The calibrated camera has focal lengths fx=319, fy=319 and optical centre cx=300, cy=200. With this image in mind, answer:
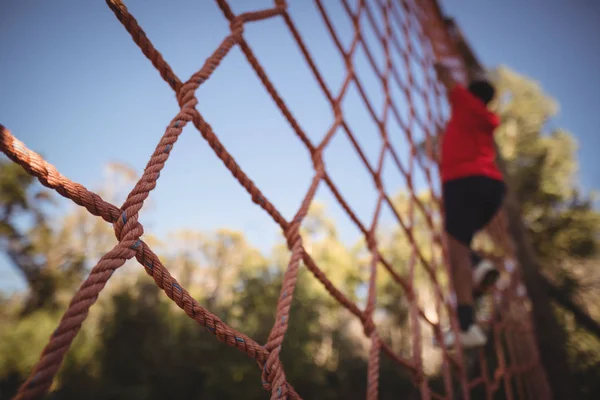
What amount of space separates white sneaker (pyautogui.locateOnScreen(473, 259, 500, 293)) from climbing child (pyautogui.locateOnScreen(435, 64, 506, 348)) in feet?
0.86

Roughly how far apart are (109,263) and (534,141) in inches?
260

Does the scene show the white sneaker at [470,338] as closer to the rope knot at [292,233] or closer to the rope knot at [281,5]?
the rope knot at [292,233]

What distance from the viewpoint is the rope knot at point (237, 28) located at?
1.94 ft

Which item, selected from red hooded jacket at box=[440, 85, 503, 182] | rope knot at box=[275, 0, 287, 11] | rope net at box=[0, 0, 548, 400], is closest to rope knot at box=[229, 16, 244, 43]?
rope net at box=[0, 0, 548, 400]

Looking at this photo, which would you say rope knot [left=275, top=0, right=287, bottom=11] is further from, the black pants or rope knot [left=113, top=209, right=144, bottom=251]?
the black pants

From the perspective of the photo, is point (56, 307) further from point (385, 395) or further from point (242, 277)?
point (385, 395)

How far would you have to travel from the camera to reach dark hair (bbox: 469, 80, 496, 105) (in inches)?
49.3

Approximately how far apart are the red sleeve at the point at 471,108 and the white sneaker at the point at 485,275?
0.62 metres

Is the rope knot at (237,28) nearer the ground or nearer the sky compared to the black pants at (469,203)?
nearer the ground

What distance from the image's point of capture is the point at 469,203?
115 cm

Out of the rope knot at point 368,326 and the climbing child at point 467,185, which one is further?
the climbing child at point 467,185

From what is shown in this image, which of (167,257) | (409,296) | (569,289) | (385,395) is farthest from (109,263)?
(167,257)

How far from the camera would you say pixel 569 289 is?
3.68m

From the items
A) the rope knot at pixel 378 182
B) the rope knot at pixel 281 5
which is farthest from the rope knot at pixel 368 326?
the rope knot at pixel 281 5
